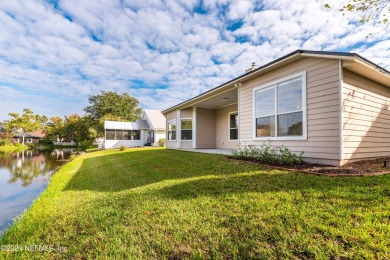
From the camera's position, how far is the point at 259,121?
698cm

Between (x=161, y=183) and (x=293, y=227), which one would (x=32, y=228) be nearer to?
(x=161, y=183)

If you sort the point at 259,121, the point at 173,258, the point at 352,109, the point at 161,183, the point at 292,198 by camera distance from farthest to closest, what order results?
the point at 259,121
the point at 352,109
the point at 161,183
the point at 292,198
the point at 173,258

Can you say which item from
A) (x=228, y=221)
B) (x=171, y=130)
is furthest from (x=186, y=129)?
(x=228, y=221)

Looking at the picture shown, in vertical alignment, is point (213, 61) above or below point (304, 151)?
above

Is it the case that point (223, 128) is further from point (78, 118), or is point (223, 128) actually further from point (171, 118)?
point (78, 118)

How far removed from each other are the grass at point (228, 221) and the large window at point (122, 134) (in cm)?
2123

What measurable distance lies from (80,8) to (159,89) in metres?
23.0

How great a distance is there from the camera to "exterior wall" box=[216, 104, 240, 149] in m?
11.9

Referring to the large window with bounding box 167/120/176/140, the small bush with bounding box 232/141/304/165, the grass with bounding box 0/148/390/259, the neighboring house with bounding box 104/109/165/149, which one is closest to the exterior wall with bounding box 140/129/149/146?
the neighboring house with bounding box 104/109/165/149

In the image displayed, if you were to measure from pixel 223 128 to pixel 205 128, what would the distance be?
129cm

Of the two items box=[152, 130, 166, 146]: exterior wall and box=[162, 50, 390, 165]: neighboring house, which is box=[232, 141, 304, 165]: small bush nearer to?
box=[162, 50, 390, 165]: neighboring house

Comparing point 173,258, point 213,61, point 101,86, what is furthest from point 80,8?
point 101,86

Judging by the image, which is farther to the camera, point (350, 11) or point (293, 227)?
point (350, 11)

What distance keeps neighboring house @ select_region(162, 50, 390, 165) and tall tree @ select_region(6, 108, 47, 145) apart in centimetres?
4778
